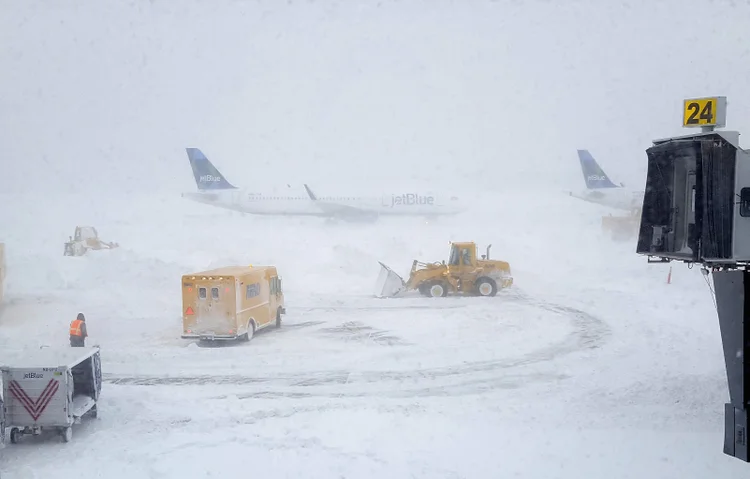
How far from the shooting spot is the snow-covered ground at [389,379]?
9.05 meters

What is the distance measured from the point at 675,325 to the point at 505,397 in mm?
9483

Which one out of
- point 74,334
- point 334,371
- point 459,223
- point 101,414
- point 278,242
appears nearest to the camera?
point 101,414

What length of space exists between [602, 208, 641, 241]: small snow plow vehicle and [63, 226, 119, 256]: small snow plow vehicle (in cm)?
3389

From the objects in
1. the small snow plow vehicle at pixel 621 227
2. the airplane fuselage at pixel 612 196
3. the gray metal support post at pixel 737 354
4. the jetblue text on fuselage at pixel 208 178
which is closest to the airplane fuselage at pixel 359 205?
the jetblue text on fuselage at pixel 208 178

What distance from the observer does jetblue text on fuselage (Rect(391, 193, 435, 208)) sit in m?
55.1

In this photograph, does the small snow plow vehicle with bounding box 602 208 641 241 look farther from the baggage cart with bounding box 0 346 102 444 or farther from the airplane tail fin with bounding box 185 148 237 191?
the baggage cart with bounding box 0 346 102 444

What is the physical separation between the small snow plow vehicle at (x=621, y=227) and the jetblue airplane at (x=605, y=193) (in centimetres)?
591

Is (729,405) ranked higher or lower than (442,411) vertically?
higher

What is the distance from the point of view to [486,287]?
2578 cm

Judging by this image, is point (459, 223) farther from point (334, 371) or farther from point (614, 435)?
point (614, 435)

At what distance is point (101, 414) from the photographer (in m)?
11.3

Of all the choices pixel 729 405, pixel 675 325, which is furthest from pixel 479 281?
pixel 729 405

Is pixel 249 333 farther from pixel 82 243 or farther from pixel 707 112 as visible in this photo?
pixel 82 243

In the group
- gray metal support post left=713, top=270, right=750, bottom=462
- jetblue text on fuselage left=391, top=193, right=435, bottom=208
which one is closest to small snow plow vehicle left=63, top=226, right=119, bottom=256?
jetblue text on fuselage left=391, top=193, right=435, bottom=208
